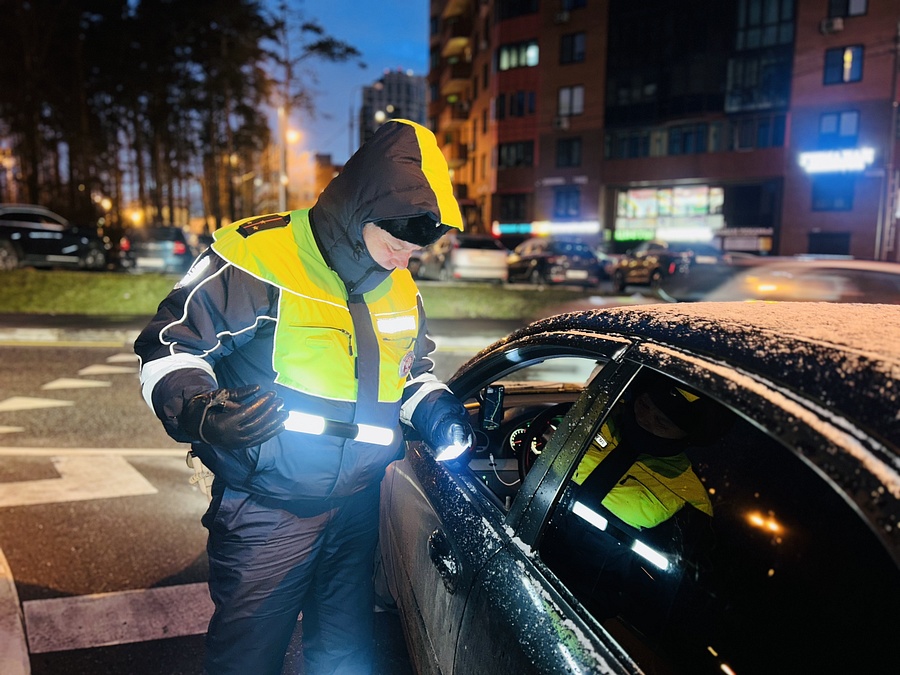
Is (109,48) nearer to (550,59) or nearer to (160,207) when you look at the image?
(160,207)

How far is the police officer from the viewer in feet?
5.88

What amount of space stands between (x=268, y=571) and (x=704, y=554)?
1.18 m

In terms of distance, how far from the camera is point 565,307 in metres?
12.9

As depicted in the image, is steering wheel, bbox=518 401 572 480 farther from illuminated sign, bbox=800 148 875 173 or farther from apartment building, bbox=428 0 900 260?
illuminated sign, bbox=800 148 875 173

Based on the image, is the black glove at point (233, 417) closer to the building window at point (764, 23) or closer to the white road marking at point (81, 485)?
the white road marking at point (81, 485)

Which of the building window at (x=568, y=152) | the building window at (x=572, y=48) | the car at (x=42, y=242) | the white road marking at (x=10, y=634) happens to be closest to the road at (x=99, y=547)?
the white road marking at (x=10, y=634)

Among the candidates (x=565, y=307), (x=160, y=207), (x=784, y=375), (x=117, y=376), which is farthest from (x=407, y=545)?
(x=160, y=207)

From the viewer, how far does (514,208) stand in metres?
44.0

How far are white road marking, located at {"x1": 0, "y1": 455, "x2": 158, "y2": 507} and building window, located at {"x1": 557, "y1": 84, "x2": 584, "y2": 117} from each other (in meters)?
39.8

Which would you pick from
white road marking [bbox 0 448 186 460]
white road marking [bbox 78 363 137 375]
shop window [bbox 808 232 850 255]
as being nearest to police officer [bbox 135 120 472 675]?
white road marking [bbox 0 448 186 460]

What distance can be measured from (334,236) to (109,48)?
34279 millimetres

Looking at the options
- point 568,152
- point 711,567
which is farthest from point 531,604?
point 568,152

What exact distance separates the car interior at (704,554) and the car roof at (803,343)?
0.60 ft

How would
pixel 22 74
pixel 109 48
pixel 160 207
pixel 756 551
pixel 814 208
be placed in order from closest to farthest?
pixel 756 551 < pixel 22 74 < pixel 109 48 < pixel 814 208 < pixel 160 207
